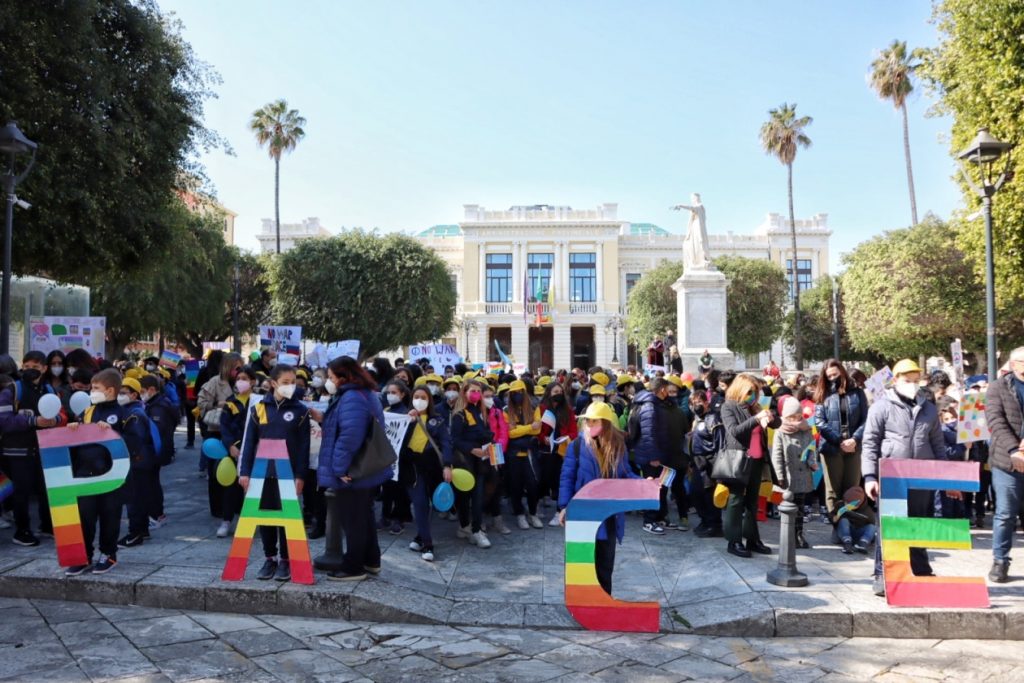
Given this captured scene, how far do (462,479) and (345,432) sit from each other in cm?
159

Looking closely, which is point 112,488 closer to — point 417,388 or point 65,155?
point 417,388

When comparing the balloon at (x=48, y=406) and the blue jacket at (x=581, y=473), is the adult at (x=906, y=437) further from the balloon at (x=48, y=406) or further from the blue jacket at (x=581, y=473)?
the balloon at (x=48, y=406)

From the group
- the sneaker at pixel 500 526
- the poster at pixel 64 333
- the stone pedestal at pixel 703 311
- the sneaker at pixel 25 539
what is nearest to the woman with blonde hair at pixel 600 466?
the sneaker at pixel 500 526

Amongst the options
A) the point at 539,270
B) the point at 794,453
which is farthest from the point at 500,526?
the point at 539,270

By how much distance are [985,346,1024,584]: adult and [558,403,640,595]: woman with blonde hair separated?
120 inches

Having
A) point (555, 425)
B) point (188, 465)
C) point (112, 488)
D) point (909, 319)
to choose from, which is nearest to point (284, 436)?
point (112, 488)

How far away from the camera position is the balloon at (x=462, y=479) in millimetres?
7047

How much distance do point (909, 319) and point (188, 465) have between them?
27.6 metres

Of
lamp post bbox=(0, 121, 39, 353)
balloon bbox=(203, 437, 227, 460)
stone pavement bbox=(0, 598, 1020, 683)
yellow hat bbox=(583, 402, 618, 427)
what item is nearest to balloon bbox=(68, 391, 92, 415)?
balloon bbox=(203, 437, 227, 460)

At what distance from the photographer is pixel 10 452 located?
691 centimetres

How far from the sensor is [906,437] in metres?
5.98

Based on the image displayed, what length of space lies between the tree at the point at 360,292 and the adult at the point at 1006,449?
1368 inches

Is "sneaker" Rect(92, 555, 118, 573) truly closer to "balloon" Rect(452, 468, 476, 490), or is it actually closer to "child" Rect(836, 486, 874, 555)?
"balloon" Rect(452, 468, 476, 490)

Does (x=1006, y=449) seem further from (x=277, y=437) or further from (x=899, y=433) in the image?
(x=277, y=437)
